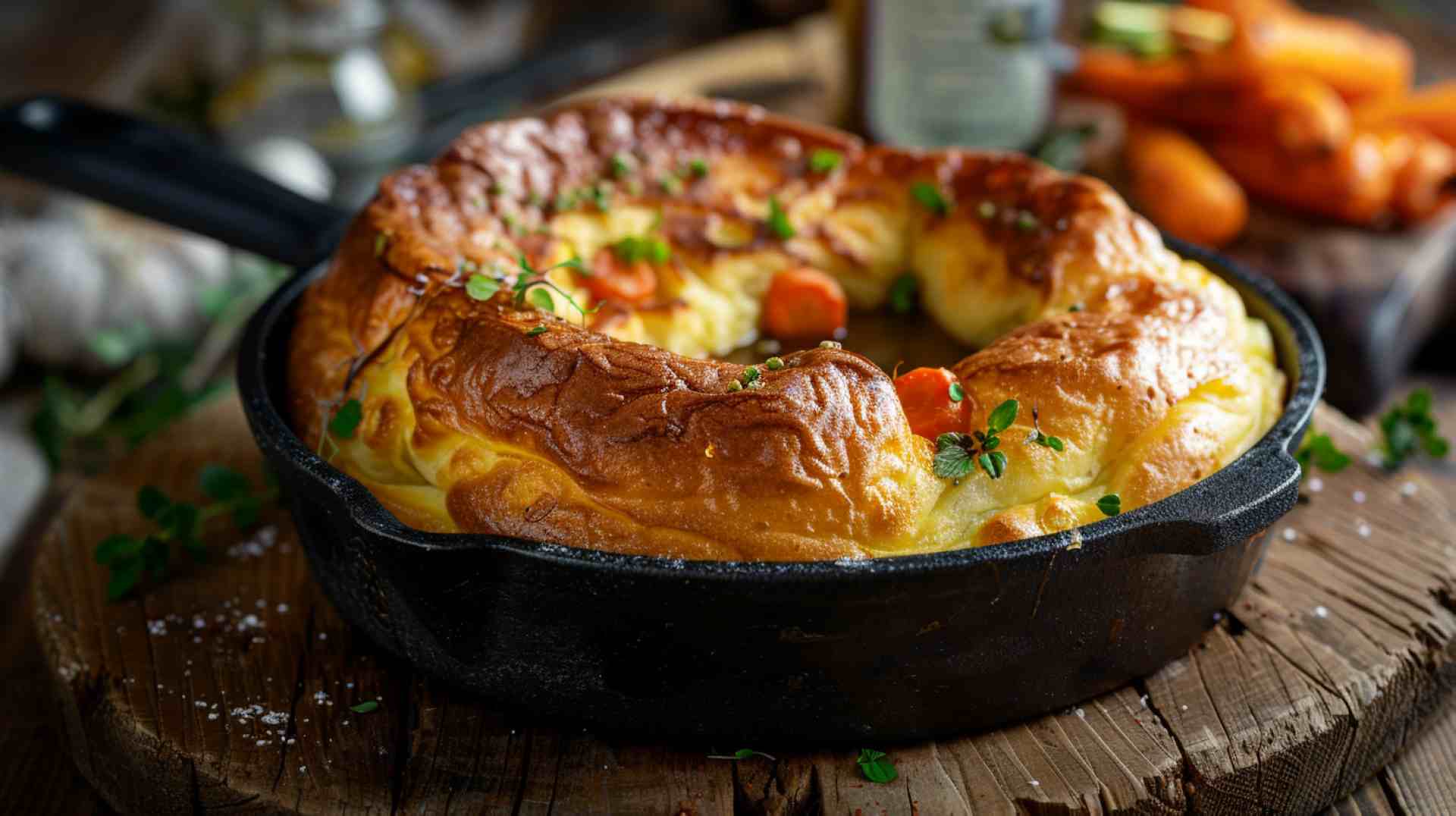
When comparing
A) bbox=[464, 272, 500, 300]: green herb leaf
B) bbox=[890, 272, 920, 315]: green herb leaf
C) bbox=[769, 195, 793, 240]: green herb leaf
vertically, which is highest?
bbox=[464, 272, 500, 300]: green herb leaf

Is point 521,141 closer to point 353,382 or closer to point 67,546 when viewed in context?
point 353,382

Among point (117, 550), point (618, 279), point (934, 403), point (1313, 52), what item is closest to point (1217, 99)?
point (1313, 52)

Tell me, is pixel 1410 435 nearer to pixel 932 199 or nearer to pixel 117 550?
pixel 932 199

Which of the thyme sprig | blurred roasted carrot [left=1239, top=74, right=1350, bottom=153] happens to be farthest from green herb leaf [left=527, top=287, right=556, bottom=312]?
blurred roasted carrot [left=1239, top=74, right=1350, bottom=153]

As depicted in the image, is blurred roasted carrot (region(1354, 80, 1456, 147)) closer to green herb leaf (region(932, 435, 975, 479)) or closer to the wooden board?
the wooden board

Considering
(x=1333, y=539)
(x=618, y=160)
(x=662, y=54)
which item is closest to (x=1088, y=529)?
(x=1333, y=539)
